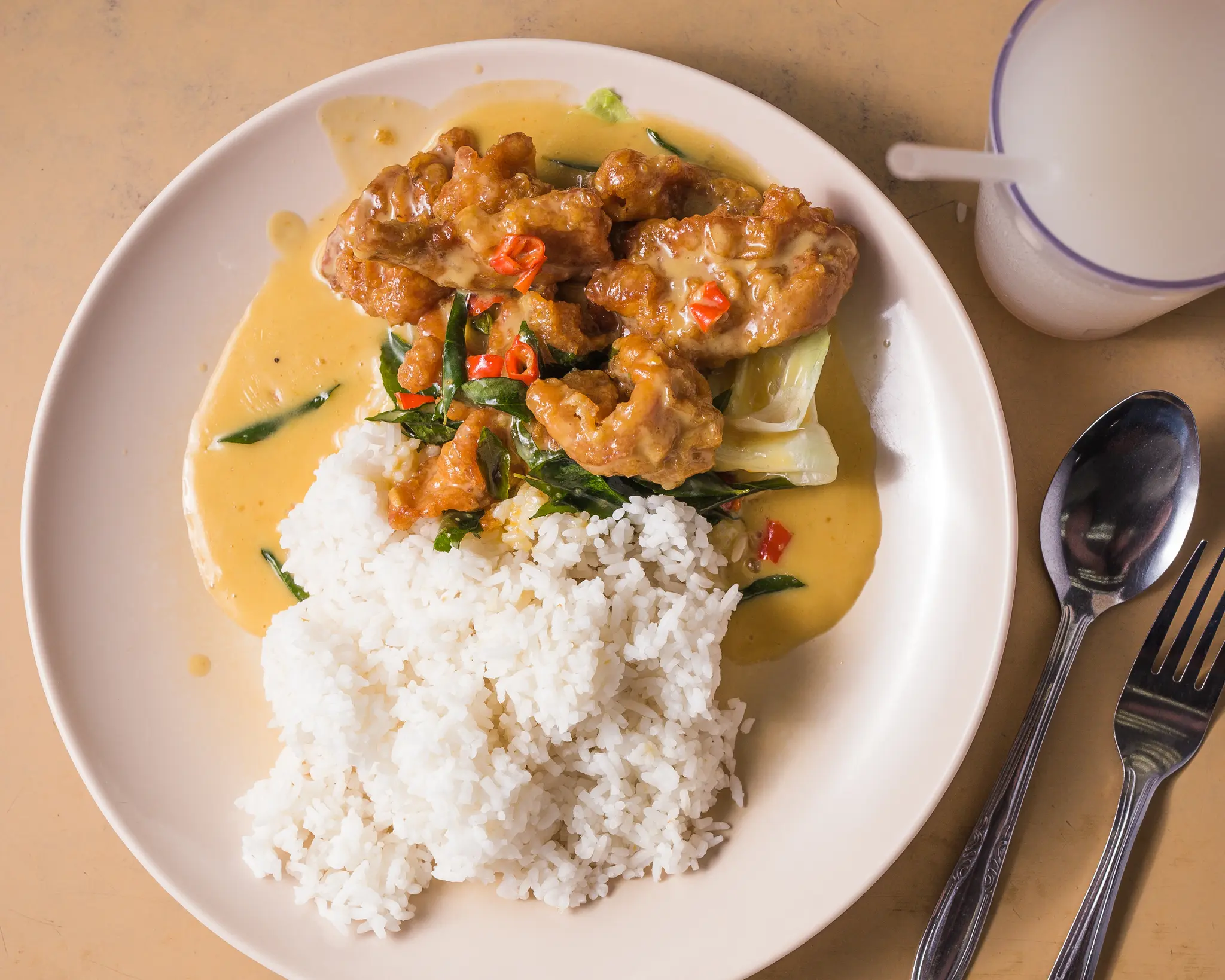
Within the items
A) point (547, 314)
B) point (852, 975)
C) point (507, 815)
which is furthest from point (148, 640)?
point (852, 975)

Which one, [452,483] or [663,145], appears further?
[663,145]

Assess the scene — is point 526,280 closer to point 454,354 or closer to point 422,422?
point 454,354

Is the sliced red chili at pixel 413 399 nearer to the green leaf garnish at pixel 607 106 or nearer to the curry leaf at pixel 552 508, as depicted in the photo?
the curry leaf at pixel 552 508

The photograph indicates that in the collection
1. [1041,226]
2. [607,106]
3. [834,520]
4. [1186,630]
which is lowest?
[1186,630]

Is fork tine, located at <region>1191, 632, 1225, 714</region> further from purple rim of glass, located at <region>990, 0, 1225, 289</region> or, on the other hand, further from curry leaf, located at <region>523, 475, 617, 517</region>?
curry leaf, located at <region>523, 475, 617, 517</region>

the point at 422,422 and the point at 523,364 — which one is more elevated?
the point at 523,364

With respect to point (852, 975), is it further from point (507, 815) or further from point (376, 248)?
point (376, 248)

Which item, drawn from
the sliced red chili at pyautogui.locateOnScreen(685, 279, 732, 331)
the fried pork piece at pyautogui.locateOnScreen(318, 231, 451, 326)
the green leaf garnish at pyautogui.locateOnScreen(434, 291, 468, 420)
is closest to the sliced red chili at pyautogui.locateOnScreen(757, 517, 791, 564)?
the sliced red chili at pyautogui.locateOnScreen(685, 279, 732, 331)

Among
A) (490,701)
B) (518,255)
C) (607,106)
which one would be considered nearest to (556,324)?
(518,255)
